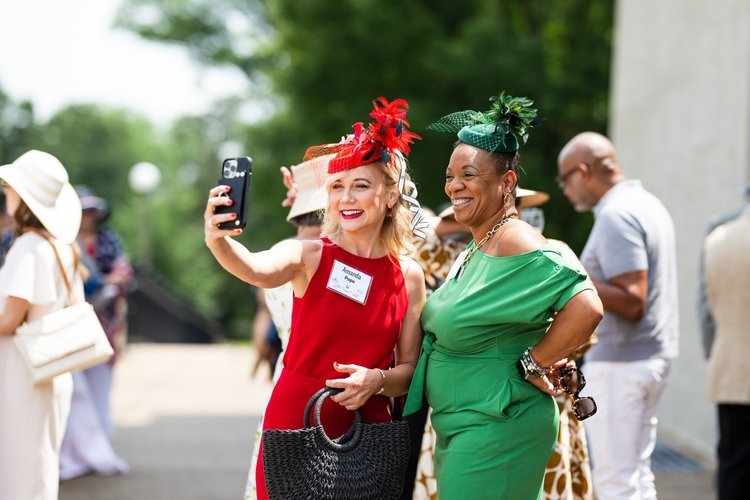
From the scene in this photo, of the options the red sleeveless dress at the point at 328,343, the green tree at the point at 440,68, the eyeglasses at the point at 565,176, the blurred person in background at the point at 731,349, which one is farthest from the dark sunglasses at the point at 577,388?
the green tree at the point at 440,68

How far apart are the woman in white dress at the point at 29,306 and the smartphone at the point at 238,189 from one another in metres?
1.81

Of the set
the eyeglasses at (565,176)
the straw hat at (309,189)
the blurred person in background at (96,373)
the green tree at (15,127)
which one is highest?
the green tree at (15,127)

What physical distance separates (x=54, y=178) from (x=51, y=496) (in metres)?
1.54

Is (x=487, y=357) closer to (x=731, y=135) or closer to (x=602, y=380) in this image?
(x=602, y=380)

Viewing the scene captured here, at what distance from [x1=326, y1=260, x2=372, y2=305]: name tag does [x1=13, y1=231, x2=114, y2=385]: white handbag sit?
5.79 feet

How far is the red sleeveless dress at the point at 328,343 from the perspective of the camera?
315cm

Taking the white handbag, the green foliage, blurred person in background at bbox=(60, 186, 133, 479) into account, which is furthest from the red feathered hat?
the green foliage

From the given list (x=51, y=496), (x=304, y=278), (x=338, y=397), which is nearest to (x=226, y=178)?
(x=304, y=278)

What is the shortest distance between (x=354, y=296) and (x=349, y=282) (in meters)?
0.05

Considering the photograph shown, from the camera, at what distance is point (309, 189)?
4.21 meters

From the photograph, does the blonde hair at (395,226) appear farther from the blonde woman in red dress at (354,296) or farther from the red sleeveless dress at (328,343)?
the red sleeveless dress at (328,343)

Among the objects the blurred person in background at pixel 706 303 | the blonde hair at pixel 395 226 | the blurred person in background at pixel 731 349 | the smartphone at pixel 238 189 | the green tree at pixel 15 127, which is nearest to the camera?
the smartphone at pixel 238 189

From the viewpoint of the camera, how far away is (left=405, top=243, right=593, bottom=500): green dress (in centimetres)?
304

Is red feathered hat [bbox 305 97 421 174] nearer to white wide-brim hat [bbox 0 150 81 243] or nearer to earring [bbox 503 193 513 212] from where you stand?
earring [bbox 503 193 513 212]
